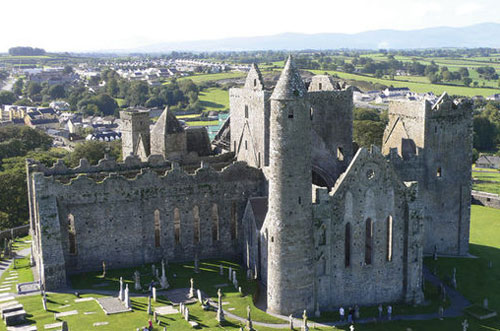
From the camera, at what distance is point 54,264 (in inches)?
1594

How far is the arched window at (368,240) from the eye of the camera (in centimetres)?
3903

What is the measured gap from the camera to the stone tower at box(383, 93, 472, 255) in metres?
48.8

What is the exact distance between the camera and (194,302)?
125 feet

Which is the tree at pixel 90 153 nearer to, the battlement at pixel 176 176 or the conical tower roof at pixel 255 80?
the battlement at pixel 176 176

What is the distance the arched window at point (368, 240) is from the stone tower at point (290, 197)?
4778 mm

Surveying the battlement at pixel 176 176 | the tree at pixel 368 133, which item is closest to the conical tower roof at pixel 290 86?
the battlement at pixel 176 176

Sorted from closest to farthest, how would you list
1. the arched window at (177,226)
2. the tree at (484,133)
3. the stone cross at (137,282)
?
the stone cross at (137,282)
the arched window at (177,226)
the tree at (484,133)

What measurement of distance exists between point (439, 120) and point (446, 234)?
1014 cm

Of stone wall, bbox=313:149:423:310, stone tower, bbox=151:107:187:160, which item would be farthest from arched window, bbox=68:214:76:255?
stone wall, bbox=313:149:423:310

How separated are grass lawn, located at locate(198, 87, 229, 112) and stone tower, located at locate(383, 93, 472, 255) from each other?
409 feet

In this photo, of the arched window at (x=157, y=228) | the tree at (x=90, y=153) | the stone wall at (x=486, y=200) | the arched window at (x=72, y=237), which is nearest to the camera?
the arched window at (x=72, y=237)

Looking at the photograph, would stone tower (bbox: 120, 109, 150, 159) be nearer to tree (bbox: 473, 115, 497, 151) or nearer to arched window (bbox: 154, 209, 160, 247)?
arched window (bbox: 154, 209, 160, 247)

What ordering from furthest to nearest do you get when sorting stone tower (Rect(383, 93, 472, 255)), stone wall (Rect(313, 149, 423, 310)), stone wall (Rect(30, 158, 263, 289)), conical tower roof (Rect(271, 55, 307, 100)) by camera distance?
1. stone tower (Rect(383, 93, 472, 255))
2. stone wall (Rect(30, 158, 263, 289))
3. stone wall (Rect(313, 149, 423, 310))
4. conical tower roof (Rect(271, 55, 307, 100))

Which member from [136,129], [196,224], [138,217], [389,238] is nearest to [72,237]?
[138,217]
